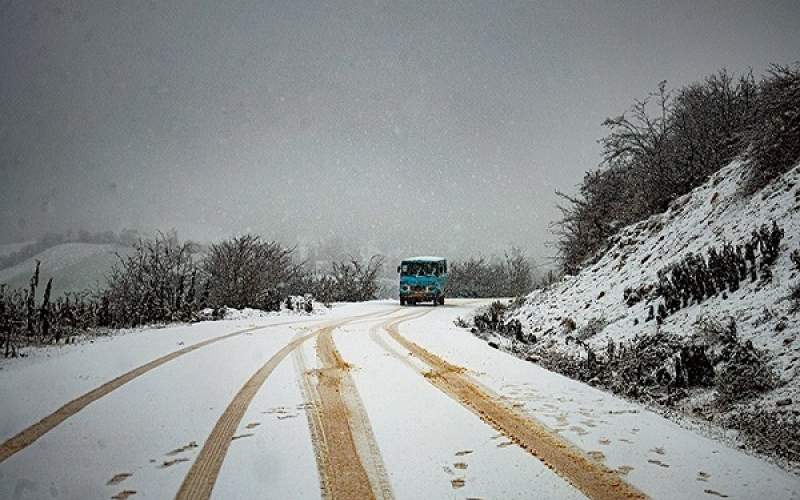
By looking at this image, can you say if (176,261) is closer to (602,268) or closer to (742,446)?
(602,268)

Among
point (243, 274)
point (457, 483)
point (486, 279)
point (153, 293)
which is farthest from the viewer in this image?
point (486, 279)

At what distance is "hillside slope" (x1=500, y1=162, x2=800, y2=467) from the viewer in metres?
4.38

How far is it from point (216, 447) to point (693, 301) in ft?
23.1

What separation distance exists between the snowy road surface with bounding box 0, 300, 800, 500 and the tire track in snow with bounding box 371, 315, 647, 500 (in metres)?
0.02

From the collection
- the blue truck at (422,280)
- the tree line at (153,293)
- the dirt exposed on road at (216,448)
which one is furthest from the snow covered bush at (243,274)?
the dirt exposed on road at (216,448)

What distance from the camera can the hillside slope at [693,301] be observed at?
4.38 m

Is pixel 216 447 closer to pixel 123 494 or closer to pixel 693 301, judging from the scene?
pixel 123 494

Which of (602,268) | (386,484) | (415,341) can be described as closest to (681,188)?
(602,268)

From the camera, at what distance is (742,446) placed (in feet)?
11.0

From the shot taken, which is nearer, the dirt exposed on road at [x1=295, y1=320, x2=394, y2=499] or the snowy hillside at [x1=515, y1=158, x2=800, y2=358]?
the dirt exposed on road at [x1=295, y1=320, x2=394, y2=499]

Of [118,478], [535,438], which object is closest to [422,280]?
[535,438]

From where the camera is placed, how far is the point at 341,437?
3289mm

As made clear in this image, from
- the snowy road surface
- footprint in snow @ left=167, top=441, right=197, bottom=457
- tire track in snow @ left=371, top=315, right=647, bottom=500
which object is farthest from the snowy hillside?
footprint in snow @ left=167, top=441, right=197, bottom=457

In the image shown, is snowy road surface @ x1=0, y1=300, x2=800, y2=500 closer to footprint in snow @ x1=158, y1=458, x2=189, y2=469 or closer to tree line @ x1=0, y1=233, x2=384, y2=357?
footprint in snow @ x1=158, y1=458, x2=189, y2=469
